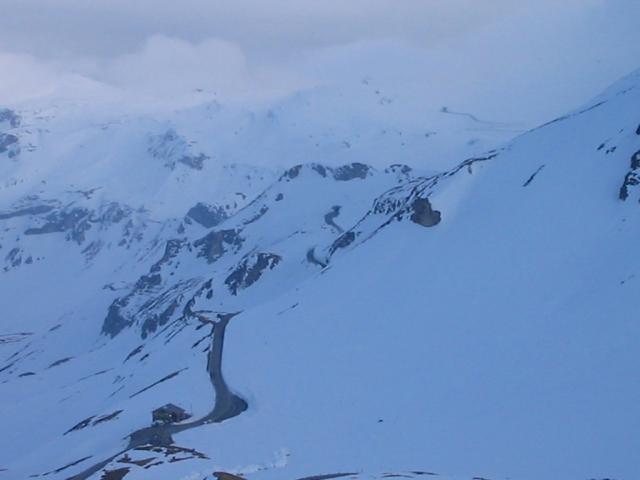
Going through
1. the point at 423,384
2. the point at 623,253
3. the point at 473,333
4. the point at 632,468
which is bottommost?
the point at 632,468

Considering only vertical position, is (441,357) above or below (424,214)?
below

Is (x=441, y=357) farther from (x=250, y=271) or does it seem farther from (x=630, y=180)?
(x=250, y=271)

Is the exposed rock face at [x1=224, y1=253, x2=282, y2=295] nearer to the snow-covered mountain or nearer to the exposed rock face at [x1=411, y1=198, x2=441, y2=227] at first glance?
the snow-covered mountain

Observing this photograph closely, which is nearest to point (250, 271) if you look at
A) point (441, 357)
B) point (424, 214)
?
point (424, 214)

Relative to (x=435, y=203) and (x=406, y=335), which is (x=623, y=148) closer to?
(x=435, y=203)

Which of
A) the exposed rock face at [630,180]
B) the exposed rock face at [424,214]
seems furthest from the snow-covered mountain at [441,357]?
the exposed rock face at [424,214]

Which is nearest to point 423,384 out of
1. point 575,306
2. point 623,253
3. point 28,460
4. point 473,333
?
point 473,333
